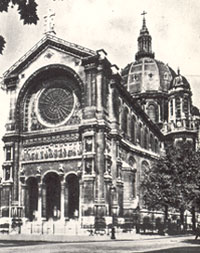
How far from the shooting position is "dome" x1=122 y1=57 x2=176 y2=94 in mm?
84188

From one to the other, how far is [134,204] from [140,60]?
43.5 m

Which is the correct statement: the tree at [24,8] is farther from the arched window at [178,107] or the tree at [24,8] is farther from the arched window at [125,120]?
the arched window at [178,107]

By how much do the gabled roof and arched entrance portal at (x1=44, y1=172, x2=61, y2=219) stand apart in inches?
507

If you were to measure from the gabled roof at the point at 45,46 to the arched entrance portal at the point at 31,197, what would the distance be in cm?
1268

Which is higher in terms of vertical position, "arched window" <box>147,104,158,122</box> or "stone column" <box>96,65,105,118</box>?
"arched window" <box>147,104,158,122</box>

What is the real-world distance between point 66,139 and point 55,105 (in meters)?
4.77

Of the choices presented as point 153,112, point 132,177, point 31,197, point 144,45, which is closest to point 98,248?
point 31,197

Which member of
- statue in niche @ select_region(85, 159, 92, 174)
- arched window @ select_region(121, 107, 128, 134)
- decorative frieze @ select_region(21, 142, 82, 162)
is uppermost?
arched window @ select_region(121, 107, 128, 134)

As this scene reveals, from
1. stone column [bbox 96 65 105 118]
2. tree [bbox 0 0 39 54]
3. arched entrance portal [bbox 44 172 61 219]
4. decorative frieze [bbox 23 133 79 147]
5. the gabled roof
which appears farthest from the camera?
the gabled roof

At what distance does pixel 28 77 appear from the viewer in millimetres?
49312

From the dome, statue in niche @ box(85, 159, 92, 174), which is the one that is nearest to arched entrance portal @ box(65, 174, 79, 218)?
statue in niche @ box(85, 159, 92, 174)

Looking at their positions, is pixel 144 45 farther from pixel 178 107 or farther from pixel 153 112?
pixel 178 107

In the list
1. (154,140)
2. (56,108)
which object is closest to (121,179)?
(56,108)

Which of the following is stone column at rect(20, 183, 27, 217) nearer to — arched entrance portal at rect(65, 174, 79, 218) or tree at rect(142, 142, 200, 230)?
arched entrance portal at rect(65, 174, 79, 218)
